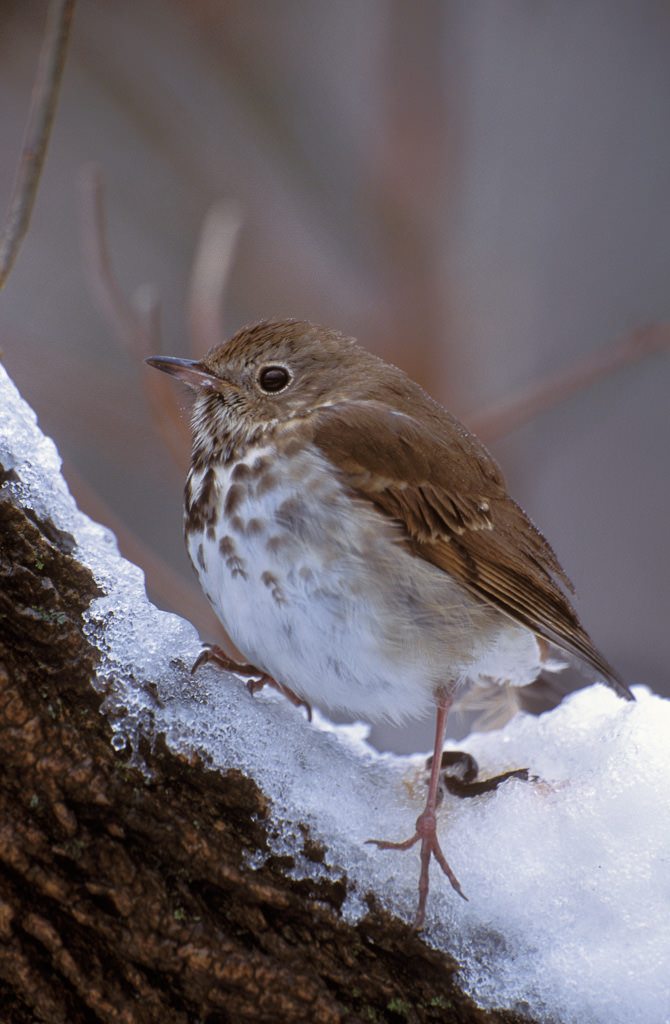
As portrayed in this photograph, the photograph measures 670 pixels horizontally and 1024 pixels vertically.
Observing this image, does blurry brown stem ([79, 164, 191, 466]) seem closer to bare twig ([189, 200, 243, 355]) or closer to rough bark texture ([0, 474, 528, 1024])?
bare twig ([189, 200, 243, 355])

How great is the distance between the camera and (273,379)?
1800 mm

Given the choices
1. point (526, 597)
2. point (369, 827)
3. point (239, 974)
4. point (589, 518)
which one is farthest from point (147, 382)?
point (589, 518)

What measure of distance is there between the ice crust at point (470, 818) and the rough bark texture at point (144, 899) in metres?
0.04

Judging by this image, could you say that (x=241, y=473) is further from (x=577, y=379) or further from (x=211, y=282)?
(x=577, y=379)

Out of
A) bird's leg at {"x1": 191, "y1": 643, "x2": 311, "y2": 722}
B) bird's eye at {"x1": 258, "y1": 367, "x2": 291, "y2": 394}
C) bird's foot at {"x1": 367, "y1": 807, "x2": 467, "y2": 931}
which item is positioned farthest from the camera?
bird's eye at {"x1": 258, "y1": 367, "x2": 291, "y2": 394}

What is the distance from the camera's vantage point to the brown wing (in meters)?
1.61

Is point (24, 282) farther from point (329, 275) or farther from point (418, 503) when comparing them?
point (418, 503)

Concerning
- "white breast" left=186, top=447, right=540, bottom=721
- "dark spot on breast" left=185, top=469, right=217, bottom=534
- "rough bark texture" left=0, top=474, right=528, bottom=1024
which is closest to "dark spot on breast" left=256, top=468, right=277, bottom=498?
"white breast" left=186, top=447, right=540, bottom=721

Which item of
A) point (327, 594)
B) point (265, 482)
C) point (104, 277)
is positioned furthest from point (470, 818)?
point (104, 277)

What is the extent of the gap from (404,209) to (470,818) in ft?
9.36

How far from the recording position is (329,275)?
→ 12.2 feet

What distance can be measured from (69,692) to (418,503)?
68cm

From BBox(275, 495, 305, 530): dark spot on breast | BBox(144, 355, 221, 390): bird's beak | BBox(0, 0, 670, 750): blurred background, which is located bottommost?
BBox(275, 495, 305, 530): dark spot on breast

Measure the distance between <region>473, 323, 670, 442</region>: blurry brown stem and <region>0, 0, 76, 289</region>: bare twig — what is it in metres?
1.33
